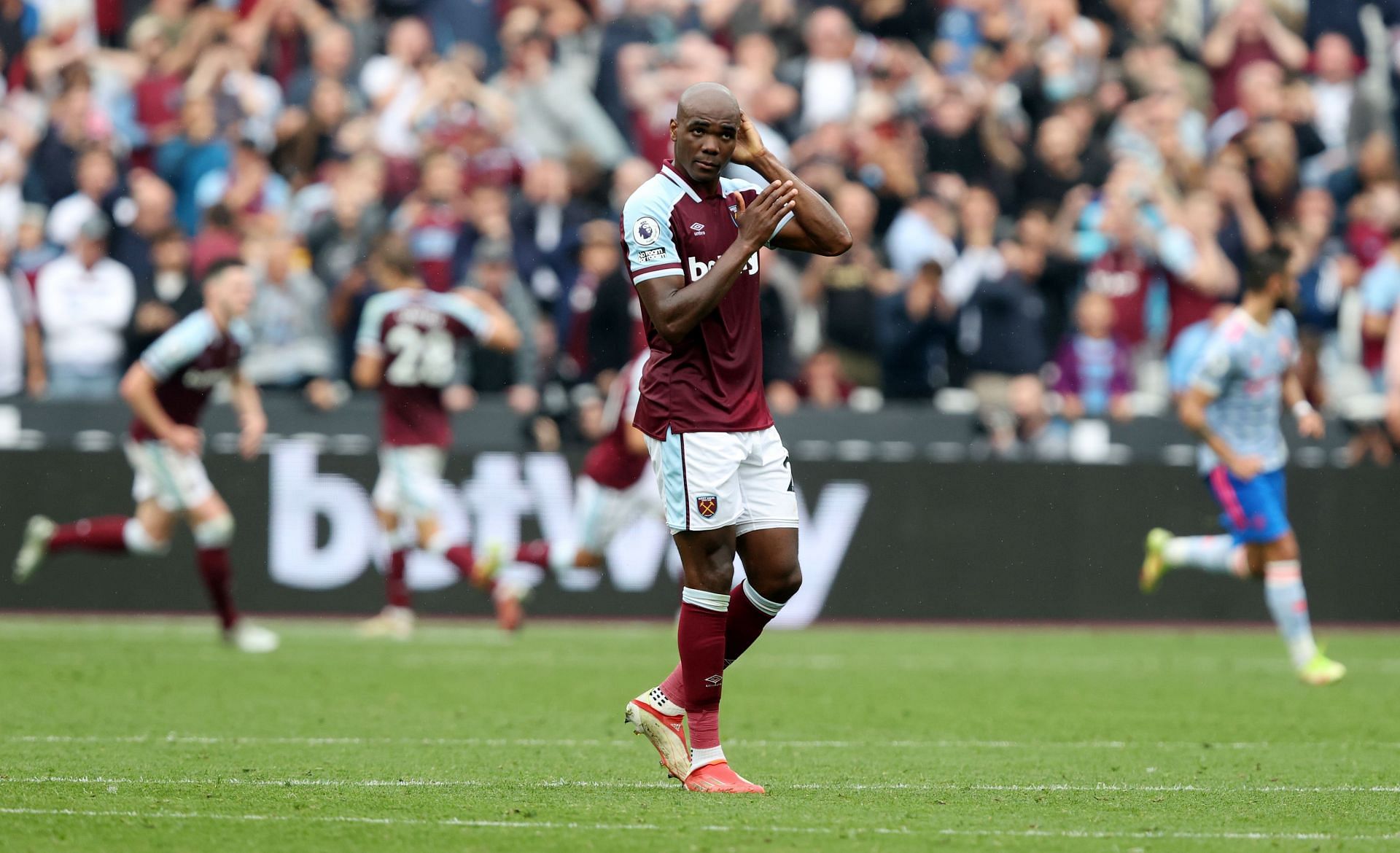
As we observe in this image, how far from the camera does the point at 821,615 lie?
636 inches

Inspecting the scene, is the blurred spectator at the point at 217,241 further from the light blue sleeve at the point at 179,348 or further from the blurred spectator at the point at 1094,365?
the blurred spectator at the point at 1094,365

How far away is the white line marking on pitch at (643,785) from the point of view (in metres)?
7.36

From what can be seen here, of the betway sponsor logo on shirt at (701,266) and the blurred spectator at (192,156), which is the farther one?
the blurred spectator at (192,156)

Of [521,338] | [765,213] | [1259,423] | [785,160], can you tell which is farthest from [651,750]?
[785,160]

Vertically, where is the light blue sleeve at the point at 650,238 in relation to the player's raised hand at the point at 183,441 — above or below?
above

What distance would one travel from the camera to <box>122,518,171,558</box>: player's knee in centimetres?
1405

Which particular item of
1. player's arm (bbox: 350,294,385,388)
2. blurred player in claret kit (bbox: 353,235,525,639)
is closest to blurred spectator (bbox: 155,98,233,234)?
blurred player in claret kit (bbox: 353,235,525,639)

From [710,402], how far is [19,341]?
34.6ft

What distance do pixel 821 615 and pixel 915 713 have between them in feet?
18.8

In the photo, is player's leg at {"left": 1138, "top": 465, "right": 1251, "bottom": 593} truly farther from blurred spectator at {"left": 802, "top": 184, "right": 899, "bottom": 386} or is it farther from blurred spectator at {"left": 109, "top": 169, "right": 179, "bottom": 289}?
blurred spectator at {"left": 109, "top": 169, "right": 179, "bottom": 289}

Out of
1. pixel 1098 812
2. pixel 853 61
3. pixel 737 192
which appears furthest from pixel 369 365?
pixel 1098 812

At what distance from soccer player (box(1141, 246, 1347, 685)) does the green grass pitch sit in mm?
587

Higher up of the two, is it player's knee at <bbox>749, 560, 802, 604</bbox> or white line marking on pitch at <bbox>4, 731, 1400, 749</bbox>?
player's knee at <bbox>749, 560, 802, 604</bbox>

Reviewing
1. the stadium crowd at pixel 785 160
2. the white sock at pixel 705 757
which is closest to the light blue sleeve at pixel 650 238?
the white sock at pixel 705 757
